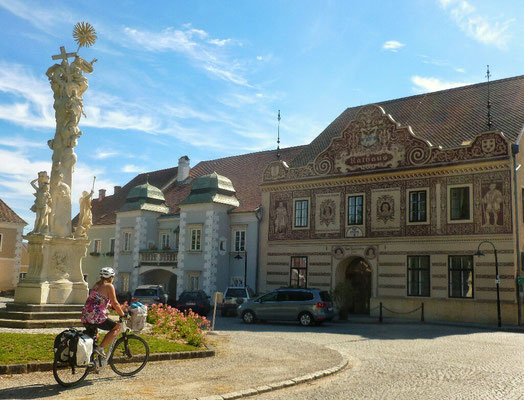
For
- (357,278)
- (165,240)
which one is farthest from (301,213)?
(165,240)

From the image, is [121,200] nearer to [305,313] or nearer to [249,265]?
[249,265]

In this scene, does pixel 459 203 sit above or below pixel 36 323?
above

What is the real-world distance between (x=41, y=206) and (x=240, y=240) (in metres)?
21.9

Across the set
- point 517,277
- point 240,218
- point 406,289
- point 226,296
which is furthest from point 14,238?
point 517,277

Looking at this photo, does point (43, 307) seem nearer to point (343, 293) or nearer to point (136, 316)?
point (136, 316)

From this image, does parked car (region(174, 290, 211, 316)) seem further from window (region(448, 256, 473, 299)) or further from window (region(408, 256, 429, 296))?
window (region(448, 256, 473, 299))

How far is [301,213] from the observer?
34.2m

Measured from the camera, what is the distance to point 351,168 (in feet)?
106

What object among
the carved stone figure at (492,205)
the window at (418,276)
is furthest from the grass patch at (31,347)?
the carved stone figure at (492,205)

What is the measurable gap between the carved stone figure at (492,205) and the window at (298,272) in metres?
11.1

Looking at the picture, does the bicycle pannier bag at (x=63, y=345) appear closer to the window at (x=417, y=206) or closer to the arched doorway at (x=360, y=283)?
the window at (x=417, y=206)

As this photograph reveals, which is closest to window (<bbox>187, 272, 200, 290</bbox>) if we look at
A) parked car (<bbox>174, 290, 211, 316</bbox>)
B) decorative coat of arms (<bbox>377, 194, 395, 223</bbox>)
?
parked car (<bbox>174, 290, 211, 316</bbox>)

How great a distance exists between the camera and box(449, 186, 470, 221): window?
27844 mm

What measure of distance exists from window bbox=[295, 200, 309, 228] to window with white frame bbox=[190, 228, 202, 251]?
768cm
